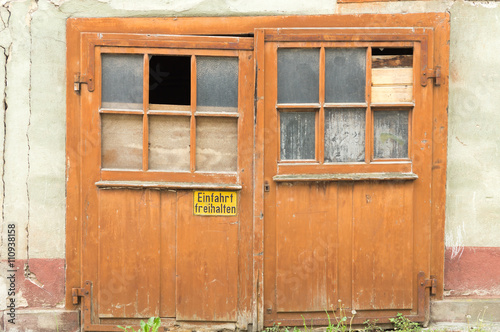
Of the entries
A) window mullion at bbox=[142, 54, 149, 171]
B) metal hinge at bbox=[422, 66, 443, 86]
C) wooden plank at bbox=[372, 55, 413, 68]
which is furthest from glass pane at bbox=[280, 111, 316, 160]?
window mullion at bbox=[142, 54, 149, 171]

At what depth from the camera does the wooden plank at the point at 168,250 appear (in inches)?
152

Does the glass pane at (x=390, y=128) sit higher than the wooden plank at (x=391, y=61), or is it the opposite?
the wooden plank at (x=391, y=61)

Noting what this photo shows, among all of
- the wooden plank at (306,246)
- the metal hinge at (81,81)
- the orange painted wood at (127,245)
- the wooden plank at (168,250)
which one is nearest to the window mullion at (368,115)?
the wooden plank at (306,246)

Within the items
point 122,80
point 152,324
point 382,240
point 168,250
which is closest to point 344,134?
point 382,240

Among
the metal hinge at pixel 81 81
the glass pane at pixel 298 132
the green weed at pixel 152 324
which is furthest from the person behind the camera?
the glass pane at pixel 298 132

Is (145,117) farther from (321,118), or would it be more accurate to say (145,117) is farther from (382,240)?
(382,240)

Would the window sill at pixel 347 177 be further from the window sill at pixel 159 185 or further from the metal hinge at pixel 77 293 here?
the metal hinge at pixel 77 293

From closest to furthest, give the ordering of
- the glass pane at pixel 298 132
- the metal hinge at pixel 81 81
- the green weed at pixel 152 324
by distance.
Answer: the green weed at pixel 152 324 < the metal hinge at pixel 81 81 < the glass pane at pixel 298 132

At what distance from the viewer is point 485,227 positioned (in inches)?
156

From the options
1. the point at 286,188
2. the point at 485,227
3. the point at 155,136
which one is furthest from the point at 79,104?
the point at 485,227

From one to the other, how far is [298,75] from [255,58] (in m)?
0.34

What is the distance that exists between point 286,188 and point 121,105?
1.36 m

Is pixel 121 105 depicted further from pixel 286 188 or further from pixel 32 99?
pixel 286 188

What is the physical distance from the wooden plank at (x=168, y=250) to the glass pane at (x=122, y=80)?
73 cm
